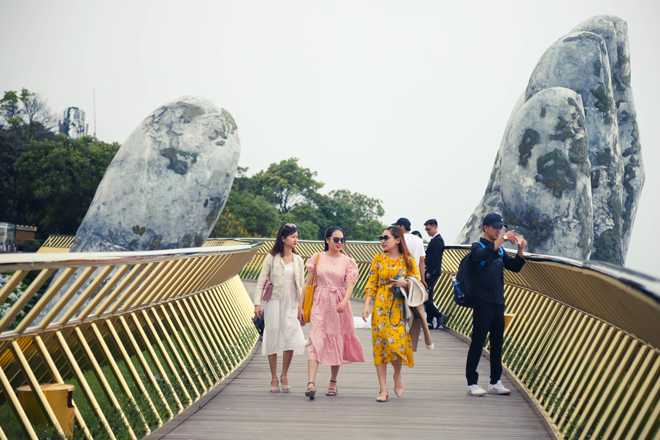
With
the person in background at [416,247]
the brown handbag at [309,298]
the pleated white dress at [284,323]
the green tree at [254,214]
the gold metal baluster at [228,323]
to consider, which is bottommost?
the green tree at [254,214]

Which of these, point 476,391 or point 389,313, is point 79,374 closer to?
point 389,313

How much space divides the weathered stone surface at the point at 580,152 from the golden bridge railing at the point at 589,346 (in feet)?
30.6

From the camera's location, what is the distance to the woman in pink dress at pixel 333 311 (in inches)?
273

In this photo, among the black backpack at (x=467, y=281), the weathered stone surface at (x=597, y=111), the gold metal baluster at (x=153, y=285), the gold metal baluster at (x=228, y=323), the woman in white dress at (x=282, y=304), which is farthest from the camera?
the weathered stone surface at (x=597, y=111)

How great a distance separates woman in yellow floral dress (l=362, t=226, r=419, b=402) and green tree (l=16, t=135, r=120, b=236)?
128ft

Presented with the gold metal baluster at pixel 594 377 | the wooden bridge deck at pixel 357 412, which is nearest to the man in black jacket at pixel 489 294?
the wooden bridge deck at pixel 357 412

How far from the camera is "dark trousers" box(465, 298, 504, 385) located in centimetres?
682

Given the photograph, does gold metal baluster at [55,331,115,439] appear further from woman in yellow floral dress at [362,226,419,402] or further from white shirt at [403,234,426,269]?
white shirt at [403,234,426,269]

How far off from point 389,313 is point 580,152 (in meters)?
13.4

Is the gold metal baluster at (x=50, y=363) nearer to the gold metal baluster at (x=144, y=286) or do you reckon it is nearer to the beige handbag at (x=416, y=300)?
the gold metal baluster at (x=144, y=286)

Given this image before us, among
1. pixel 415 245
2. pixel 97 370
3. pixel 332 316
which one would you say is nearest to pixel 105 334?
pixel 97 370

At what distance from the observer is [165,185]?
13625 mm

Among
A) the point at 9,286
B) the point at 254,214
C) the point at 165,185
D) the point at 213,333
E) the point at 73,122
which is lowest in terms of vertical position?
the point at 73,122

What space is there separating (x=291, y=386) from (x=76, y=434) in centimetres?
339
